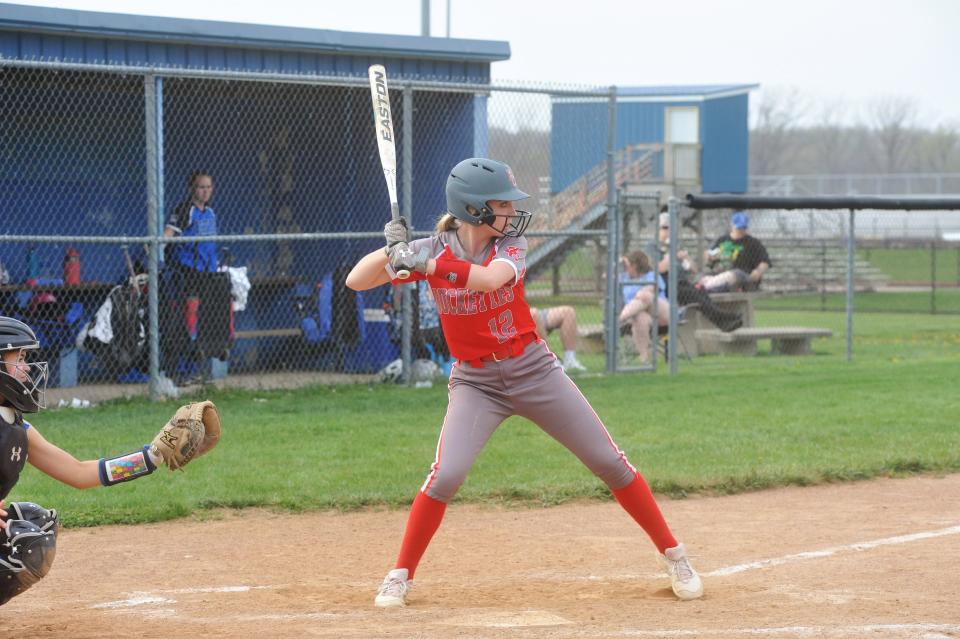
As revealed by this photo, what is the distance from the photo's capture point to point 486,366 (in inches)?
194

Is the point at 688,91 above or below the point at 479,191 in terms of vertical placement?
above

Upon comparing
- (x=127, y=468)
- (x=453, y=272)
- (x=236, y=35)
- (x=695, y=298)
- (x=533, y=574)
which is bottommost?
(x=533, y=574)

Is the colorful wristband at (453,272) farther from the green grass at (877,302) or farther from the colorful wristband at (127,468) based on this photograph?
the green grass at (877,302)

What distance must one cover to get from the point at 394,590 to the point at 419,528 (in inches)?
9.9

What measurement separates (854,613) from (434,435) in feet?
15.8

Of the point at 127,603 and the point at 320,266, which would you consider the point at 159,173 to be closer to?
the point at 320,266

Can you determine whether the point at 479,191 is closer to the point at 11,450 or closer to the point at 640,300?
the point at 11,450

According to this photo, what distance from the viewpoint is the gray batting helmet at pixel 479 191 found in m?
4.80

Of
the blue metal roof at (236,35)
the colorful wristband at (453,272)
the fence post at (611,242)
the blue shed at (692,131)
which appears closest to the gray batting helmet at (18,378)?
the colorful wristband at (453,272)

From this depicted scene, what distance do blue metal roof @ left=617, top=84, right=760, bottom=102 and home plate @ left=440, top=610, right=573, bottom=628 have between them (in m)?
30.4

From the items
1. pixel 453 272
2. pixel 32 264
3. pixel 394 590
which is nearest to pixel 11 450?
pixel 394 590

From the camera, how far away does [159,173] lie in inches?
415

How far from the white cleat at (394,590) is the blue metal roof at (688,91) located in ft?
99.3

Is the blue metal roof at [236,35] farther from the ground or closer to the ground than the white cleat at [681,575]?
farther from the ground
